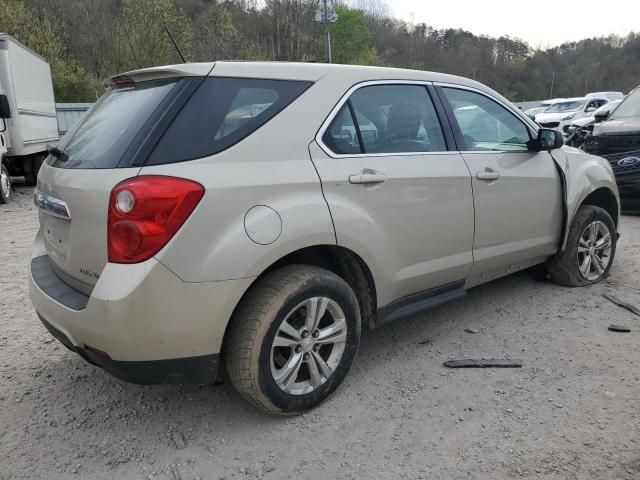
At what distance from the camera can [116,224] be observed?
83.5 inches

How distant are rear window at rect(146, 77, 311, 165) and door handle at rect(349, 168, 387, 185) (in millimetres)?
507

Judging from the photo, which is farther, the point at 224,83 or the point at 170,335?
the point at 224,83

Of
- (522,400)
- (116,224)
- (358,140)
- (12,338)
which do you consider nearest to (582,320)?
(522,400)

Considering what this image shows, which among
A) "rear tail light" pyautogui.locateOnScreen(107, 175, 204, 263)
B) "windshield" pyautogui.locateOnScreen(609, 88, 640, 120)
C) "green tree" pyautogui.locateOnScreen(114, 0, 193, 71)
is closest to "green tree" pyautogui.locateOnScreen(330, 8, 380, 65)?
"green tree" pyautogui.locateOnScreen(114, 0, 193, 71)

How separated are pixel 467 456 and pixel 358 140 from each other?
165 cm

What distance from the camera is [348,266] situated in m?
2.84

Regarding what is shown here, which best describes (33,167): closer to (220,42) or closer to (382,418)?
(382,418)

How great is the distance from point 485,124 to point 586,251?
1642mm

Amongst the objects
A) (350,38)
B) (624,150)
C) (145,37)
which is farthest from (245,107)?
(350,38)

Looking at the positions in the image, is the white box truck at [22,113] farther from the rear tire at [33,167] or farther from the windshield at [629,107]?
the windshield at [629,107]

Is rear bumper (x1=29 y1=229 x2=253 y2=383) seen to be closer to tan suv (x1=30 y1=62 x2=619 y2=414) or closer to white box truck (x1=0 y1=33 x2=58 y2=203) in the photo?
tan suv (x1=30 y1=62 x2=619 y2=414)

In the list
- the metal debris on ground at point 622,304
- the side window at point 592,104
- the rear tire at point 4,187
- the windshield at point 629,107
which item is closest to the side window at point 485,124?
the metal debris on ground at point 622,304

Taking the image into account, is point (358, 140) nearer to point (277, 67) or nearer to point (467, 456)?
point (277, 67)

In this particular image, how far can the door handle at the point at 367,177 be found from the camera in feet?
8.71
